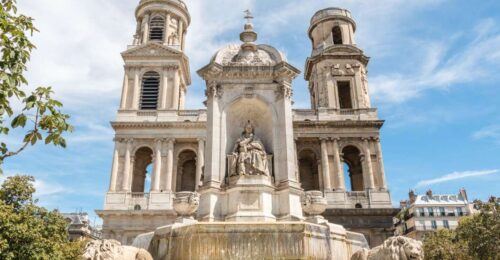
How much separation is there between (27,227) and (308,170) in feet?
85.1

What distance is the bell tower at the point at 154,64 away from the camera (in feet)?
122

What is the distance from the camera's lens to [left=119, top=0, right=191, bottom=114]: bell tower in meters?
37.2

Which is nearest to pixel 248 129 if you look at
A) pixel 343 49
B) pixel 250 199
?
pixel 250 199

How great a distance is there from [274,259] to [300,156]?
30275 mm

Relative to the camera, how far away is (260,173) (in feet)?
35.1

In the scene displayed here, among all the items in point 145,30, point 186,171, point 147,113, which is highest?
point 145,30

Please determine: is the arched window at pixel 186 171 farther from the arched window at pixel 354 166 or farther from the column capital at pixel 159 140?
the arched window at pixel 354 166

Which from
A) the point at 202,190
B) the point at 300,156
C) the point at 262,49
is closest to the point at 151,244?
the point at 202,190

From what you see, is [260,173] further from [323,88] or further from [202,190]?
[323,88]

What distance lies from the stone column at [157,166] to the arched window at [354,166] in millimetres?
16809

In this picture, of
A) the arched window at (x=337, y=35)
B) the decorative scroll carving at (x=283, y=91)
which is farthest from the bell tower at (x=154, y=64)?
the decorative scroll carving at (x=283, y=91)

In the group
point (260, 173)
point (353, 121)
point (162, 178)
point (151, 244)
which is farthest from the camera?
point (353, 121)

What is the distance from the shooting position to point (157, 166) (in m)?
33.9

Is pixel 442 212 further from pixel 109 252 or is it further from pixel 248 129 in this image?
pixel 109 252
